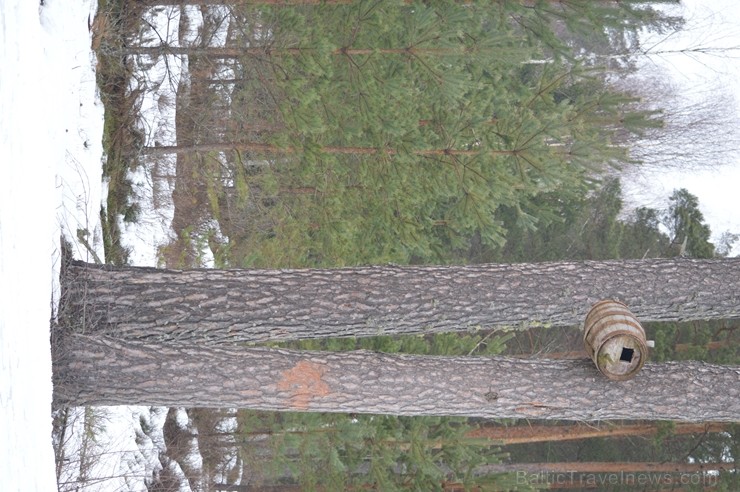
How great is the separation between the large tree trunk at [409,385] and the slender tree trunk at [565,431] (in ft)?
19.0

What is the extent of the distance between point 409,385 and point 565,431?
22.9ft

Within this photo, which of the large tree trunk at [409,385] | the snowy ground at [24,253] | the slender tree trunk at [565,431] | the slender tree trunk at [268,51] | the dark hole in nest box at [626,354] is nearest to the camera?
the snowy ground at [24,253]

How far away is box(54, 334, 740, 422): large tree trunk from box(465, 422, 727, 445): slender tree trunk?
5791mm

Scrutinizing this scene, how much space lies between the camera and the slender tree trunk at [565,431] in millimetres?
10516

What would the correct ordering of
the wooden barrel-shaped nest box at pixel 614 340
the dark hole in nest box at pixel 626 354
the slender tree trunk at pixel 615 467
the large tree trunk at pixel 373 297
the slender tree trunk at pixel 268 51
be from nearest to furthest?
the wooden barrel-shaped nest box at pixel 614 340
the dark hole in nest box at pixel 626 354
the large tree trunk at pixel 373 297
the slender tree trunk at pixel 268 51
the slender tree trunk at pixel 615 467

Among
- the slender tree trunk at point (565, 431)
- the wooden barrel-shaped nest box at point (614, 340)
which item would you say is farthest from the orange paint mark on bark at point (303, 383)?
the slender tree trunk at point (565, 431)

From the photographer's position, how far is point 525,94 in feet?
22.2

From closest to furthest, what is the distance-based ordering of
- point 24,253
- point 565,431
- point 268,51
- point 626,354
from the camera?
1. point 24,253
2. point 626,354
3. point 268,51
4. point 565,431

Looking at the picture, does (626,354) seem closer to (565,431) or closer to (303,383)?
(303,383)

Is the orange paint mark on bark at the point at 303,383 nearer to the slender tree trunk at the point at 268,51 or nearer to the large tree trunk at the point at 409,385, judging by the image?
the large tree trunk at the point at 409,385

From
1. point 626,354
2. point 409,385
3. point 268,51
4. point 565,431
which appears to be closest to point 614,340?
point 626,354

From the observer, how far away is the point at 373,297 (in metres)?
4.86

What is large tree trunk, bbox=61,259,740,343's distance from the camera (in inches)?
185

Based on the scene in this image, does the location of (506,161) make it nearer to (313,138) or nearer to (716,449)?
(313,138)
